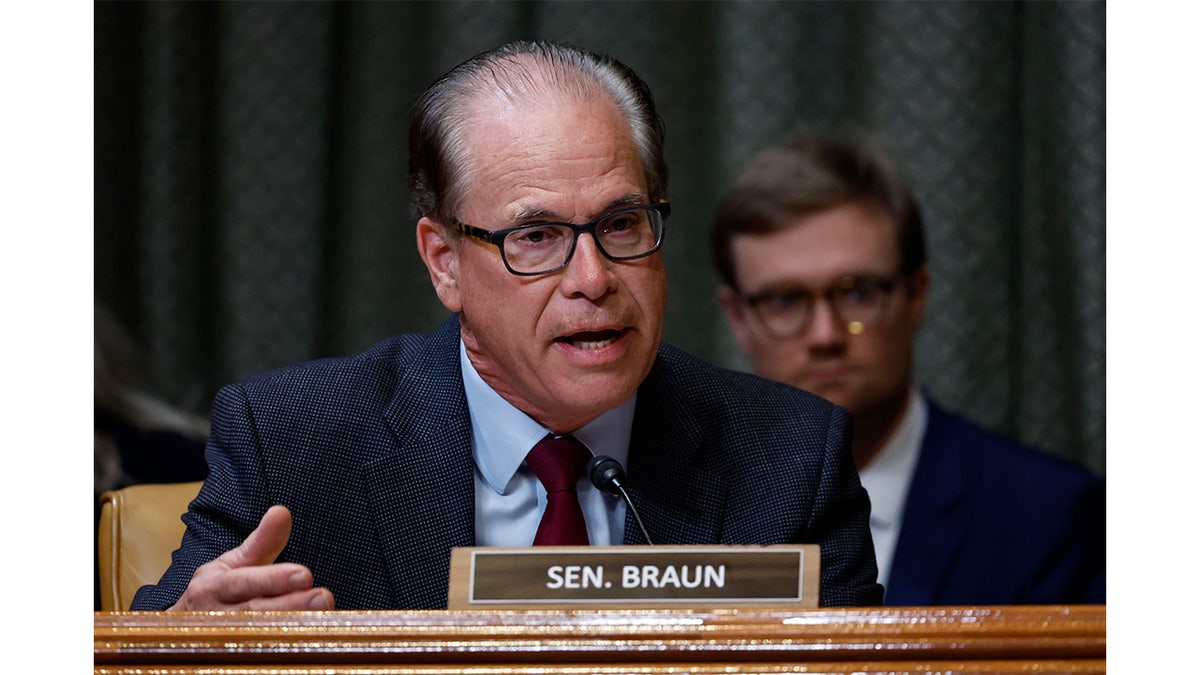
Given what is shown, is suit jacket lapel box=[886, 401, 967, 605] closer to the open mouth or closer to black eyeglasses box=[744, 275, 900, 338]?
black eyeglasses box=[744, 275, 900, 338]

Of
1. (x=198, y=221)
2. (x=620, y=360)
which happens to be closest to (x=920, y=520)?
(x=620, y=360)

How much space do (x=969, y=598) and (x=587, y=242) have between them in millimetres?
1316

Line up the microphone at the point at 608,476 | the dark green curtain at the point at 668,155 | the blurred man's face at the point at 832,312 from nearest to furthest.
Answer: the microphone at the point at 608,476, the blurred man's face at the point at 832,312, the dark green curtain at the point at 668,155

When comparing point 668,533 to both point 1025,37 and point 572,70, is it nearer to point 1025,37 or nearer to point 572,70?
point 572,70

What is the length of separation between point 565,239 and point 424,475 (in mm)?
343

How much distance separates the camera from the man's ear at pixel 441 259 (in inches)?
64.5

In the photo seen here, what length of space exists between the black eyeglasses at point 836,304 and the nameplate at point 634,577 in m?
1.65

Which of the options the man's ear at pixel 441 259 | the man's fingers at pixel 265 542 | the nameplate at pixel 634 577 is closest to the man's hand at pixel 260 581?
the man's fingers at pixel 265 542

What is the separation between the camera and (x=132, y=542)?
1.70 m

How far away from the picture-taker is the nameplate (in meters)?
1.10

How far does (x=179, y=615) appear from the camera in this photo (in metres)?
1.00

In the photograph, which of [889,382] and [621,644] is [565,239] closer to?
[621,644]

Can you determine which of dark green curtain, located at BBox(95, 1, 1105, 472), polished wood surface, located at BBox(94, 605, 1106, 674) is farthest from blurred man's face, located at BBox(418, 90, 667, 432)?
→ dark green curtain, located at BBox(95, 1, 1105, 472)

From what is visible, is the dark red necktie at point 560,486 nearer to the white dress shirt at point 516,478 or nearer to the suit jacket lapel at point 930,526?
the white dress shirt at point 516,478
